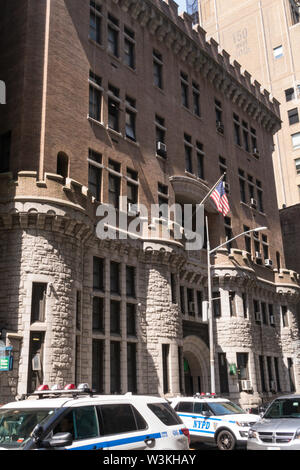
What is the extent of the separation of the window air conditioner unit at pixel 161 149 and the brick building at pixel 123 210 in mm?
112

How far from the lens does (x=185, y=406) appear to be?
17.7m

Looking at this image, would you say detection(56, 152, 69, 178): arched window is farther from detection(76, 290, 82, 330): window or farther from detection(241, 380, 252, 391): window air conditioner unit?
detection(241, 380, 252, 391): window air conditioner unit

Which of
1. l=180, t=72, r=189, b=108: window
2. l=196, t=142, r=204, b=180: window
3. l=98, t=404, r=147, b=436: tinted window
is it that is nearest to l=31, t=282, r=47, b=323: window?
l=98, t=404, r=147, b=436: tinted window

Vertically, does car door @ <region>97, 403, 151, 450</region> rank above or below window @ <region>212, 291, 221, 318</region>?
below

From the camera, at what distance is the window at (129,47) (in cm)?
2966

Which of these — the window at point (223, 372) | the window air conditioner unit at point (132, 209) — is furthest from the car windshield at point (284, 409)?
the window at point (223, 372)

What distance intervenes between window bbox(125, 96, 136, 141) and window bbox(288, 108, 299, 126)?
125ft

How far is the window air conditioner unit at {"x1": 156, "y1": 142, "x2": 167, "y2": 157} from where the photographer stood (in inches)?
1156

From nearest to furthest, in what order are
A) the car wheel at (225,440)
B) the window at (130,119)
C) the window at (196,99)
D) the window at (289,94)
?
the car wheel at (225,440), the window at (130,119), the window at (196,99), the window at (289,94)

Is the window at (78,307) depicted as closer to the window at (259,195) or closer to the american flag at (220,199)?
the american flag at (220,199)

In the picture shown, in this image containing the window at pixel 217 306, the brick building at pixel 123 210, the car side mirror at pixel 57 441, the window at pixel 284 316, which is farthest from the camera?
the window at pixel 284 316

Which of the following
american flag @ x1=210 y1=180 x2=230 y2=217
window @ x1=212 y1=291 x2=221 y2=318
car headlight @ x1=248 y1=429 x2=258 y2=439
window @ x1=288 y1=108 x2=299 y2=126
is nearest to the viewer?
car headlight @ x1=248 y1=429 x2=258 y2=439

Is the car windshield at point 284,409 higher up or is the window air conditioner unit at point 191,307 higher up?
the window air conditioner unit at point 191,307
